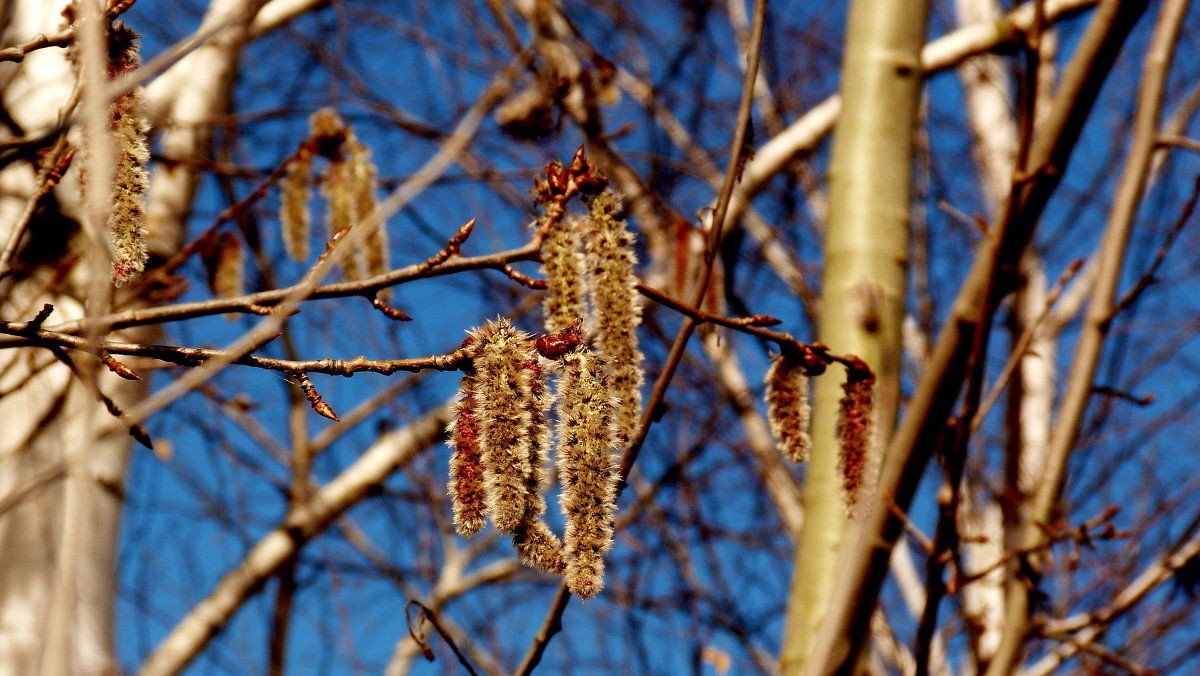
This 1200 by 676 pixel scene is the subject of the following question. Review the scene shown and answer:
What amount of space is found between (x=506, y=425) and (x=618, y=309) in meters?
0.25

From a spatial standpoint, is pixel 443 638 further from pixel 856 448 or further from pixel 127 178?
pixel 127 178

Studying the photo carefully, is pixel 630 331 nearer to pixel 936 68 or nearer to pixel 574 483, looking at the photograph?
pixel 574 483

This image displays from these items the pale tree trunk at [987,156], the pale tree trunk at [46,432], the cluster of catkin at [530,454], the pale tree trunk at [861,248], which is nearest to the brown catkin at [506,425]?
the cluster of catkin at [530,454]

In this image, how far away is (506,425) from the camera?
1.28m

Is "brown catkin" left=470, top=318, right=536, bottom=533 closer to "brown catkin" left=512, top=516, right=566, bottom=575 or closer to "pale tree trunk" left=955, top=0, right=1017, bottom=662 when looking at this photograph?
"brown catkin" left=512, top=516, right=566, bottom=575

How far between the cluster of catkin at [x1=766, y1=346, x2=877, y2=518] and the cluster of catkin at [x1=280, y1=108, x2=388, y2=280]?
0.97m

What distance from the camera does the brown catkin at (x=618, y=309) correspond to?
1.44 metres

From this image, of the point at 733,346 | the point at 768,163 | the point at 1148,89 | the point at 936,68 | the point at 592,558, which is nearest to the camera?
the point at 592,558

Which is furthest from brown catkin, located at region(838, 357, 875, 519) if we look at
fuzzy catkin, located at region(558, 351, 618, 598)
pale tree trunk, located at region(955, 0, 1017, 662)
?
pale tree trunk, located at region(955, 0, 1017, 662)

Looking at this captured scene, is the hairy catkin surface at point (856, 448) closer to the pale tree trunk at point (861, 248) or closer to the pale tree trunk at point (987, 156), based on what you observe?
the pale tree trunk at point (861, 248)

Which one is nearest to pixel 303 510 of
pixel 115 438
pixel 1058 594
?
pixel 115 438

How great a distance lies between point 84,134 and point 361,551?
14.0 ft

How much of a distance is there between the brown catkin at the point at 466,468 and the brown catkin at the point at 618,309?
0.20 metres

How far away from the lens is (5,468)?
2797mm
